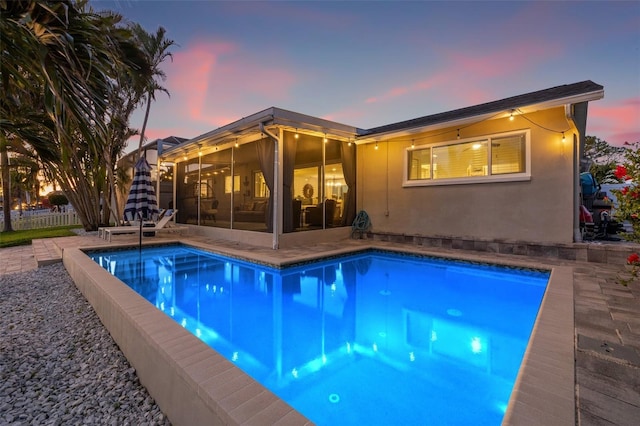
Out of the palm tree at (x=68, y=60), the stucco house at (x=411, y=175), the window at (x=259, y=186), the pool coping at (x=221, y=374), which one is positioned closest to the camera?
the pool coping at (x=221, y=374)

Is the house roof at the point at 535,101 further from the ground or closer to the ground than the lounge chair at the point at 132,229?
further from the ground

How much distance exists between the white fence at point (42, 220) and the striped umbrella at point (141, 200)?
8534 millimetres

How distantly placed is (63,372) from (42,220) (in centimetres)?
1572

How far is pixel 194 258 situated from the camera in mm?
7312

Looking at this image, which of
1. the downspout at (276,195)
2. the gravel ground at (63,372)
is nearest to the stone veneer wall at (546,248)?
the downspout at (276,195)

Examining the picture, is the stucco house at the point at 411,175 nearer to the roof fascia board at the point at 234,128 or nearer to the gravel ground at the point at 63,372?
the roof fascia board at the point at 234,128

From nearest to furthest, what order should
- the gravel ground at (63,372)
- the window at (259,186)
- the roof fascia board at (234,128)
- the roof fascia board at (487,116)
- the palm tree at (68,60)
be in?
the gravel ground at (63,372), the palm tree at (68,60), the roof fascia board at (487,116), the roof fascia board at (234,128), the window at (259,186)

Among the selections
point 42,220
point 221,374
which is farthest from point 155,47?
point 221,374

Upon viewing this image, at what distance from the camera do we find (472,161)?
7355mm

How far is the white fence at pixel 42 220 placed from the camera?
12973 mm

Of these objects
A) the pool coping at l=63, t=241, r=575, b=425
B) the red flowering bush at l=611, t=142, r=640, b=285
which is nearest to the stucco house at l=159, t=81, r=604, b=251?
the red flowering bush at l=611, t=142, r=640, b=285

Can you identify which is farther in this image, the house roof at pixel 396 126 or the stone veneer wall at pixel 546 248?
the house roof at pixel 396 126

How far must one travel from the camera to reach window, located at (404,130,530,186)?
664 cm

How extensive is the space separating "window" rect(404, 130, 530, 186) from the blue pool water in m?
2.33
